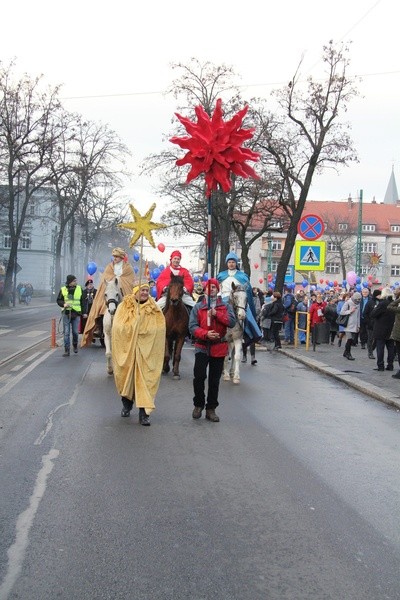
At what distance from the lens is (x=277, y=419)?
9625 mm

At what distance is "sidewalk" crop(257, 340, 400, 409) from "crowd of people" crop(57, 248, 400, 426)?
450 mm

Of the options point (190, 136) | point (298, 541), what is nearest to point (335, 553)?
point (298, 541)

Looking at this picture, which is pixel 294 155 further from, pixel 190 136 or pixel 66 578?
pixel 66 578

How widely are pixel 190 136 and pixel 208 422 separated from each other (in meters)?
3.43

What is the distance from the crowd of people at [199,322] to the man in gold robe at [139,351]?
1 cm

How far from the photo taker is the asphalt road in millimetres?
4188

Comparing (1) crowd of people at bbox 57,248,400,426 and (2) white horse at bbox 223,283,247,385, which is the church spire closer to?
(1) crowd of people at bbox 57,248,400,426

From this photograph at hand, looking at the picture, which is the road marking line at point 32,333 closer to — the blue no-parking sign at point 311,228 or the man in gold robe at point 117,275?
the blue no-parking sign at point 311,228

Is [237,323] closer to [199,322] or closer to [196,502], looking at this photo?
[199,322]

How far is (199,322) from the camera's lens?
30.9 ft

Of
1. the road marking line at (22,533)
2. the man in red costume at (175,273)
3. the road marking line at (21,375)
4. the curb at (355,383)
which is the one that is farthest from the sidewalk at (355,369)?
the road marking line at (22,533)

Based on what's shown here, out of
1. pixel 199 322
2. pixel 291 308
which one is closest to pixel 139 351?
pixel 199 322

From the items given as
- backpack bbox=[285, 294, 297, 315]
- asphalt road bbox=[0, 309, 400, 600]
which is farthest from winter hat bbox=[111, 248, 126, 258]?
backpack bbox=[285, 294, 297, 315]

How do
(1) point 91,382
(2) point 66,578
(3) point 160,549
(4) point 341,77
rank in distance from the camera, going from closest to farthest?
(2) point 66,578, (3) point 160,549, (1) point 91,382, (4) point 341,77
